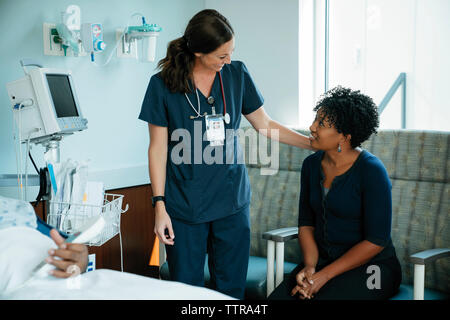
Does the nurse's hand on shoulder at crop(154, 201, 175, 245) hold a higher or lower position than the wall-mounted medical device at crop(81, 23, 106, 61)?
lower

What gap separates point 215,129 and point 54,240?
26.1 inches

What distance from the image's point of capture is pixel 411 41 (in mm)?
2898

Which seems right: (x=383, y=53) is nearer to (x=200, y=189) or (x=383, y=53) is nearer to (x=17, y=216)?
(x=200, y=189)

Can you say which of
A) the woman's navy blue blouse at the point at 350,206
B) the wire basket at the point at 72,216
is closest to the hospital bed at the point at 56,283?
the wire basket at the point at 72,216

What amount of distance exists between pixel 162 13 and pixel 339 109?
1445mm

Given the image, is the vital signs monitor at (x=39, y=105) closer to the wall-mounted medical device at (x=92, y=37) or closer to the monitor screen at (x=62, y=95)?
the monitor screen at (x=62, y=95)

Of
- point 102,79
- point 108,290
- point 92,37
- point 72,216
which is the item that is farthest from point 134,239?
point 108,290

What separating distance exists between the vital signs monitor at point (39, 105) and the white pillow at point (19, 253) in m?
0.49

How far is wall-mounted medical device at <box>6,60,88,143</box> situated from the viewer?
1.70 meters

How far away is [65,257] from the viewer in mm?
1247

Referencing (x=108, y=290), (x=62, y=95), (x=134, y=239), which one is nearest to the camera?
(x=108, y=290)

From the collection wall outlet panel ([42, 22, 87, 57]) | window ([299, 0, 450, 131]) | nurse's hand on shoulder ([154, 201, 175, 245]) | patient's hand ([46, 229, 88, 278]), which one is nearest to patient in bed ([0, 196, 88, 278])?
patient's hand ([46, 229, 88, 278])

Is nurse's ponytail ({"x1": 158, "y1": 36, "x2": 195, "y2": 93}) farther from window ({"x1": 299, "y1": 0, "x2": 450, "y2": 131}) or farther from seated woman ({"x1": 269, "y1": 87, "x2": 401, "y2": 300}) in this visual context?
window ({"x1": 299, "y1": 0, "x2": 450, "y2": 131})

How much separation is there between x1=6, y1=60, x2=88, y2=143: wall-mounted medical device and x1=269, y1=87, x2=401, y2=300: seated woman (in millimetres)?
902
